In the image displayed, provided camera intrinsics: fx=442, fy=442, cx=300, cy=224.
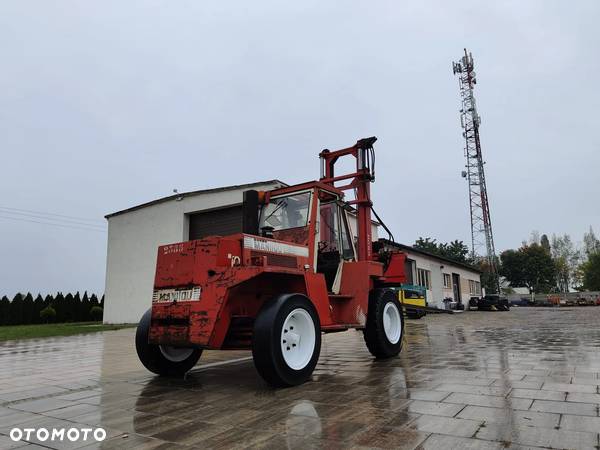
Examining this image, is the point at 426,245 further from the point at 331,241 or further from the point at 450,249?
the point at 331,241

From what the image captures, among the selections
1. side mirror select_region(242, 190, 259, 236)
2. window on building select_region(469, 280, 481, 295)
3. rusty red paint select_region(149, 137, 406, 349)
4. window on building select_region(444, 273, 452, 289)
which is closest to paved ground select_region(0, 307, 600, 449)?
rusty red paint select_region(149, 137, 406, 349)

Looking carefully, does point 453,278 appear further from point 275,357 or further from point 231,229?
point 275,357

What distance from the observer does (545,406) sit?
3.81 meters

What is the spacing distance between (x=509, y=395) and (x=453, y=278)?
34.6 metres

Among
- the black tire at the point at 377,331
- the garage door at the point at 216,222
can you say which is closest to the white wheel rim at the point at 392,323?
the black tire at the point at 377,331

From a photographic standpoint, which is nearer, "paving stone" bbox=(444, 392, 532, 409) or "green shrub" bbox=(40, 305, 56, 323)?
"paving stone" bbox=(444, 392, 532, 409)

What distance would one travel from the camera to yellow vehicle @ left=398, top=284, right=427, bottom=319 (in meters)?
22.0

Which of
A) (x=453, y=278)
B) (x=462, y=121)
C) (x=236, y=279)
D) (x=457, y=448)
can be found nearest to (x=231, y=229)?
(x=236, y=279)

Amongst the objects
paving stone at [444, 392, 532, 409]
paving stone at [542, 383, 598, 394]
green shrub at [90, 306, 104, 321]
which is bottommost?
paving stone at [444, 392, 532, 409]

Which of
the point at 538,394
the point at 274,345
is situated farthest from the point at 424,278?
the point at 274,345

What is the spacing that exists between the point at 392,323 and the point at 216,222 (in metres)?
11.8

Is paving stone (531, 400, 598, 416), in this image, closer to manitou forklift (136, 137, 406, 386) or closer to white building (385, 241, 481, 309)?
manitou forklift (136, 137, 406, 386)

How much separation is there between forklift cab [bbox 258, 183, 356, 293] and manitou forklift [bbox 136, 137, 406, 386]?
0.02 metres

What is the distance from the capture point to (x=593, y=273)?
63188 mm
